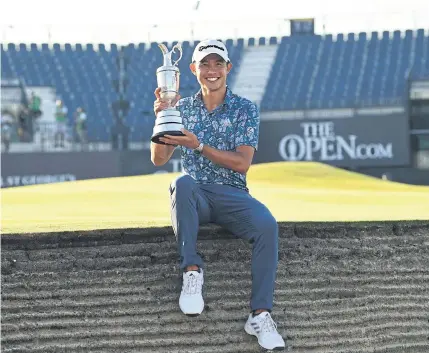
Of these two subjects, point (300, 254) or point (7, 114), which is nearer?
point (300, 254)

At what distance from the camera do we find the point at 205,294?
4.70 meters

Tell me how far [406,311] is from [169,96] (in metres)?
1.60

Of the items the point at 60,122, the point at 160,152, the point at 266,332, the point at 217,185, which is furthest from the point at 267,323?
the point at 60,122

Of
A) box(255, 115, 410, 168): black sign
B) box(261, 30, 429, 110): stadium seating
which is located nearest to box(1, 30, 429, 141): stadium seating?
box(261, 30, 429, 110): stadium seating

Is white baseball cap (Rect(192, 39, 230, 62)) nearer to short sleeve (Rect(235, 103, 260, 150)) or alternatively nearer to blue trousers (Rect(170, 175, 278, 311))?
short sleeve (Rect(235, 103, 260, 150))

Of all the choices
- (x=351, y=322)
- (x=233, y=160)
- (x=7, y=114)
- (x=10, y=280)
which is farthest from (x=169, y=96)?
(x=7, y=114)

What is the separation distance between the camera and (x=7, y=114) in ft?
82.2

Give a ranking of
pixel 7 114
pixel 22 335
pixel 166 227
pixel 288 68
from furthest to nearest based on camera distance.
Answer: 1. pixel 288 68
2. pixel 7 114
3. pixel 166 227
4. pixel 22 335

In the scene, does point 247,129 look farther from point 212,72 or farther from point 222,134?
point 212,72

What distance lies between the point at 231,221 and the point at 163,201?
5.08m

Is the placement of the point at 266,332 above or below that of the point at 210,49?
below

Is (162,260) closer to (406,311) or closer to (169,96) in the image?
(169,96)

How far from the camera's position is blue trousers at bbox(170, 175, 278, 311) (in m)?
4.38

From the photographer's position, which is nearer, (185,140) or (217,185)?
(185,140)
